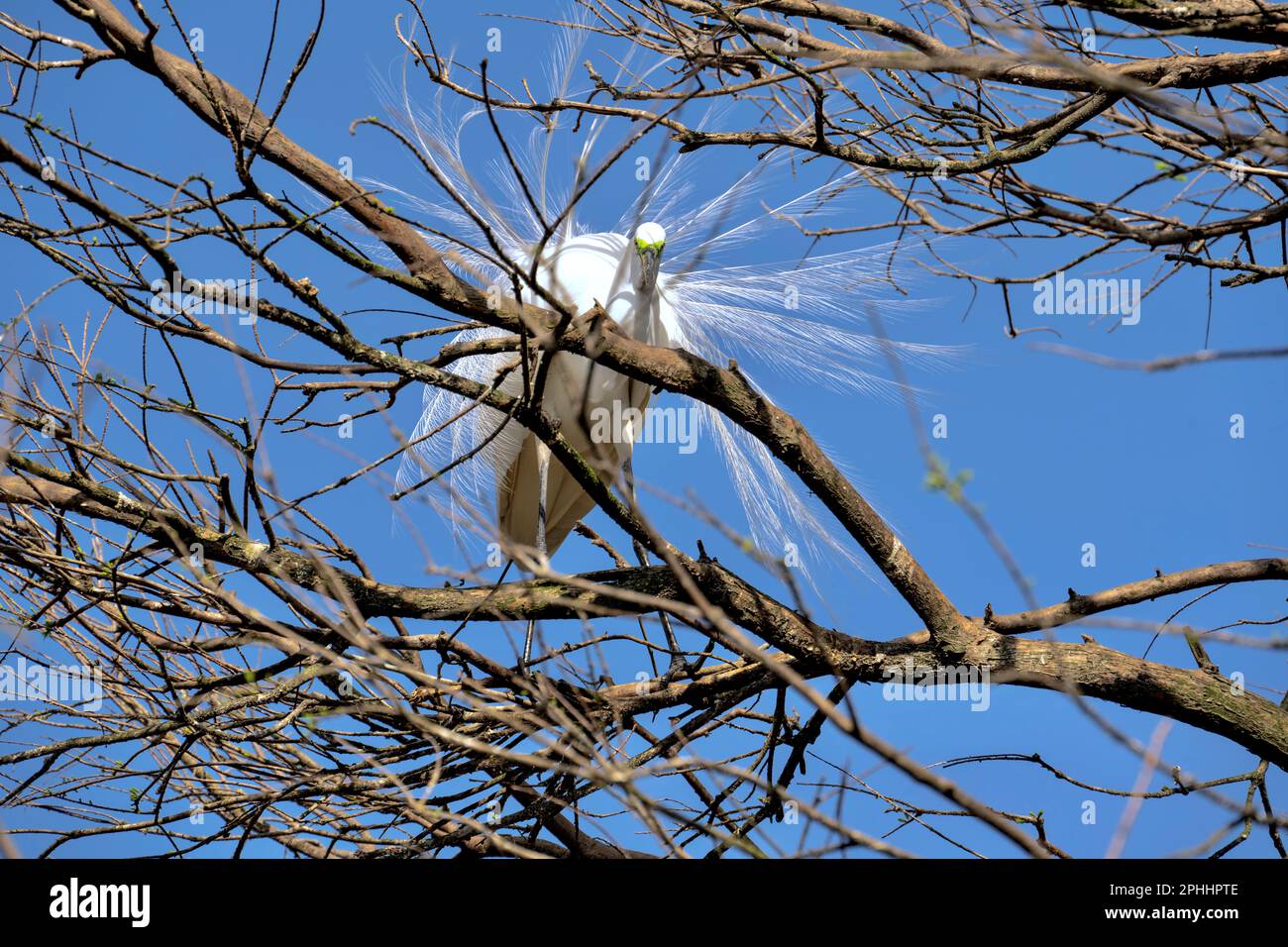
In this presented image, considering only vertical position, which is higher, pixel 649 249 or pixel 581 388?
pixel 649 249

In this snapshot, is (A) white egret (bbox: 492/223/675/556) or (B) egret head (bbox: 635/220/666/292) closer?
(B) egret head (bbox: 635/220/666/292)

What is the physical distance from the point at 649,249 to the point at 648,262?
6 cm

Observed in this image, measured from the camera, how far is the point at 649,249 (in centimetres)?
506

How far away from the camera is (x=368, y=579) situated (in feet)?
12.0

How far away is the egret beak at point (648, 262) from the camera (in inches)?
199

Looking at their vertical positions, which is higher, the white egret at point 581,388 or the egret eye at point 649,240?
the egret eye at point 649,240

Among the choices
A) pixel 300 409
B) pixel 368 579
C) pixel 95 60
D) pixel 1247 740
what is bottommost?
pixel 1247 740

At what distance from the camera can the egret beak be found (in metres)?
5.07

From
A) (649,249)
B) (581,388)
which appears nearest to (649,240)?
(649,249)

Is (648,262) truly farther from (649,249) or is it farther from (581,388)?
(581,388)

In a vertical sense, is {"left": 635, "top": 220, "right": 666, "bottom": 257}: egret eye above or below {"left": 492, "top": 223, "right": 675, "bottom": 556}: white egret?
above
